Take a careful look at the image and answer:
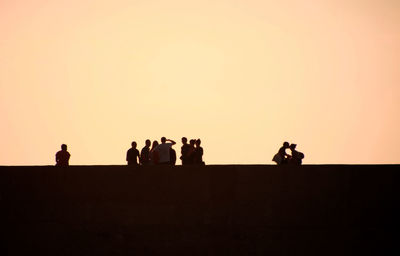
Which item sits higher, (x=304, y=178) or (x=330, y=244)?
(x=304, y=178)

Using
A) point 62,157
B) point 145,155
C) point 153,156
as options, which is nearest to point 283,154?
point 153,156

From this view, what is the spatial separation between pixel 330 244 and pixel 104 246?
464 centimetres

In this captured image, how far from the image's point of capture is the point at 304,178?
72.2 ft

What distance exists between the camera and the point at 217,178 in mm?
21969

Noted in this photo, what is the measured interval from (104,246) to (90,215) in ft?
2.32

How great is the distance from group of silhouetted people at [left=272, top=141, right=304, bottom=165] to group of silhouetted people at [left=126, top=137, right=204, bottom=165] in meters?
1.72

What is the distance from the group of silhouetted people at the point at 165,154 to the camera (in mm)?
22828

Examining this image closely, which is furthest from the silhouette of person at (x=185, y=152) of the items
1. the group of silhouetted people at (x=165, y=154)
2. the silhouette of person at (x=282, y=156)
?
the silhouette of person at (x=282, y=156)

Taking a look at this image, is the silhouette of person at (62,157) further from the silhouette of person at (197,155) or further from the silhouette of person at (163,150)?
the silhouette of person at (197,155)

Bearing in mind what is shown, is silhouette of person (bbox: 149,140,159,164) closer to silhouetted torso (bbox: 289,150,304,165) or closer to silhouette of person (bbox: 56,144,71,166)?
silhouette of person (bbox: 56,144,71,166)

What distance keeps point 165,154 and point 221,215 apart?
193 cm

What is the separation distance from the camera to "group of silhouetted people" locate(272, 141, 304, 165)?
23.4 m

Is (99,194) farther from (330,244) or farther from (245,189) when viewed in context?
(330,244)

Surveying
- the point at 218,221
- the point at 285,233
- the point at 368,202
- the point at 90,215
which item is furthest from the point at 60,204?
the point at 368,202
